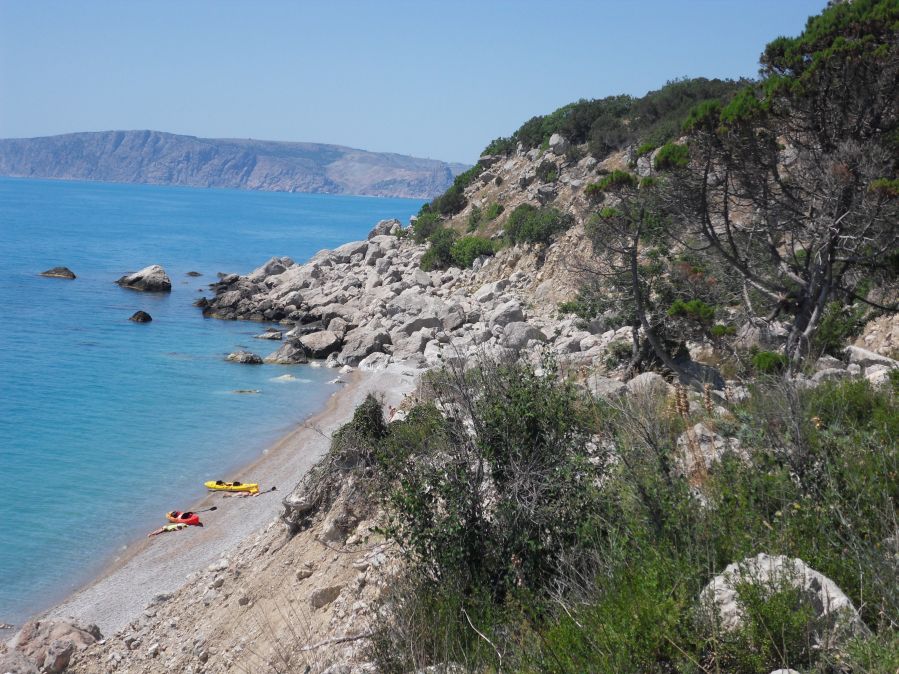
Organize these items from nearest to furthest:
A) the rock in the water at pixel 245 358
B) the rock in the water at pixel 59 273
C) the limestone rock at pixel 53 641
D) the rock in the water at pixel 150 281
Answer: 1. the limestone rock at pixel 53 641
2. the rock in the water at pixel 245 358
3. the rock in the water at pixel 150 281
4. the rock in the water at pixel 59 273

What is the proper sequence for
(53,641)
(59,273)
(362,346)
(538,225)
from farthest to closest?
(59,273), (538,225), (362,346), (53,641)

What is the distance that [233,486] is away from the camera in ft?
53.5

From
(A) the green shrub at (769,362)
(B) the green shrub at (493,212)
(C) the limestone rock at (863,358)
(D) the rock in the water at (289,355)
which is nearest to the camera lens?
(A) the green shrub at (769,362)

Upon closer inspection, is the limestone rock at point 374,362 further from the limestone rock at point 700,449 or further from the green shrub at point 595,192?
the limestone rock at point 700,449


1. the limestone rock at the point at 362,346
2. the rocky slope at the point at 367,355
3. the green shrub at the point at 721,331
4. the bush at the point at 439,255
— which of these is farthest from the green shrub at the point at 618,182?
the bush at the point at 439,255

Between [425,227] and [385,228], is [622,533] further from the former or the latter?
[385,228]

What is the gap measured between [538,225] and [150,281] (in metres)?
26.8

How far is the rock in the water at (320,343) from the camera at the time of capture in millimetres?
28906

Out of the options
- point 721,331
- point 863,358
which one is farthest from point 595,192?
→ point 863,358

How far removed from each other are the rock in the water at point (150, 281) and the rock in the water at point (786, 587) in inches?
1774

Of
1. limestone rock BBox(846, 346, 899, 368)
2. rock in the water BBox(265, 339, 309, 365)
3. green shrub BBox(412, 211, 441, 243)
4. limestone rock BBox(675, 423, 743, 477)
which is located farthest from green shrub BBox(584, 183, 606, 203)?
green shrub BBox(412, 211, 441, 243)

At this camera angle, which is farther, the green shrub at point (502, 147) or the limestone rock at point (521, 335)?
the green shrub at point (502, 147)

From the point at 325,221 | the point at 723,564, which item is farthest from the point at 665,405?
the point at 325,221

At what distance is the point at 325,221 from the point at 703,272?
12714cm
